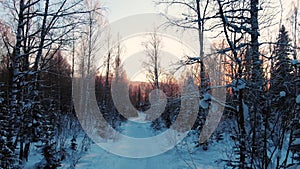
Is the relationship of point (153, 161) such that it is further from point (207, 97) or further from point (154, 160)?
point (207, 97)

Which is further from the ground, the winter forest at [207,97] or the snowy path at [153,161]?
the winter forest at [207,97]

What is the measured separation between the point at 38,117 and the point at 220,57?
862cm

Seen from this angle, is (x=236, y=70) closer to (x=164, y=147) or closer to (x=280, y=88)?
(x=280, y=88)

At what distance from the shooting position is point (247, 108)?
3.62 m

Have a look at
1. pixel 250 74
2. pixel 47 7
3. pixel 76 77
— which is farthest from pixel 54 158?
pixel 76 77

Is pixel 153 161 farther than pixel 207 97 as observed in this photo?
Yes

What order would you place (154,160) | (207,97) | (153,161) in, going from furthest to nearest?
1. (154,160)
2. (153,161)
3. (207,97)

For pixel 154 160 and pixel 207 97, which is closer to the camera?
pixel 207 97

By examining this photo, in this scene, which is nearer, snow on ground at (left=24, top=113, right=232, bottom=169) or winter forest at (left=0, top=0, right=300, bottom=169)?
winter forest at (left=0, top=0, right=300, bottom=169)

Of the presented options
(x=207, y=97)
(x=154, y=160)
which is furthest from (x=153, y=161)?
(x=207, y=97)

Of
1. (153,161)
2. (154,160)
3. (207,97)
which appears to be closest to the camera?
(207,97)

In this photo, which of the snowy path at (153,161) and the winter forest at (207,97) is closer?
the winter forest at (207,97)

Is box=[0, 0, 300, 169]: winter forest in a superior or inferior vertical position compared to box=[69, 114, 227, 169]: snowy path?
superior

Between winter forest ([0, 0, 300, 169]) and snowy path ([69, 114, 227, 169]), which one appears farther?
snowy path ([69, 114, 227, 169])
